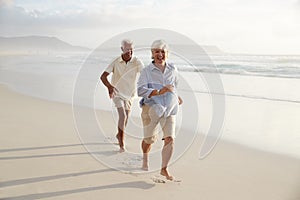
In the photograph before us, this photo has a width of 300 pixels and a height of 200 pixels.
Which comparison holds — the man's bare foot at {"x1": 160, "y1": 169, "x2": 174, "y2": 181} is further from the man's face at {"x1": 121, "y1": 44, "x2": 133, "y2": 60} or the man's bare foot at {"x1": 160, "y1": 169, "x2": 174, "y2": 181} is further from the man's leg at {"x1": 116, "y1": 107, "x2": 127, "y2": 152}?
the man's face at {"x1": 121, "y1": 44, "x2": 133, "y2": 60}

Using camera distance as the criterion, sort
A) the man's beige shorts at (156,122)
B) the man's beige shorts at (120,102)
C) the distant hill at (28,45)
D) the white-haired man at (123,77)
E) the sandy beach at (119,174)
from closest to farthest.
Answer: the sandy beach at (119,174) → the man's beige shorts at (156,122) → the white-haired man at (123,77) → the man's beige shorts at (120,102) → the distant hill at (28,45)

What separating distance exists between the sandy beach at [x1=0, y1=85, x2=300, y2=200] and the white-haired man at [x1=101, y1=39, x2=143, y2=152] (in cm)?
59

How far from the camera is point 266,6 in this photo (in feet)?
32.4

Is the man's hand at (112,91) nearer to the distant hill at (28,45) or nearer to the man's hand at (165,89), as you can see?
the man's hand at (165,89)

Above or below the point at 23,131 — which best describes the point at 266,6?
above

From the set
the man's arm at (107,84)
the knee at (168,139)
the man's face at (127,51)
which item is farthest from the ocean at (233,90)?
the knee at (168,139)

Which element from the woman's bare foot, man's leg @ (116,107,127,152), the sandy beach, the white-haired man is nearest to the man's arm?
the white-haired man

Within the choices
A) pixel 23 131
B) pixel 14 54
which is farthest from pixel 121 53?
pixel 14 54

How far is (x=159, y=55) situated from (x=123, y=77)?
76 centimetres

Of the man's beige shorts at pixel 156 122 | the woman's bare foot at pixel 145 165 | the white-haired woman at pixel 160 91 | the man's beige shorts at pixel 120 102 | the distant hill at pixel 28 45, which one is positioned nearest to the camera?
the white-haired woman at pixel 160 91

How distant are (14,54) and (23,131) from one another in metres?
14.2

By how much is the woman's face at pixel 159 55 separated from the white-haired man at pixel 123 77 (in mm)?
585

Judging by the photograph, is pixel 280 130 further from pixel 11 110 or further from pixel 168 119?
pixel 11 110

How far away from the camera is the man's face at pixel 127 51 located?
10.8ft
